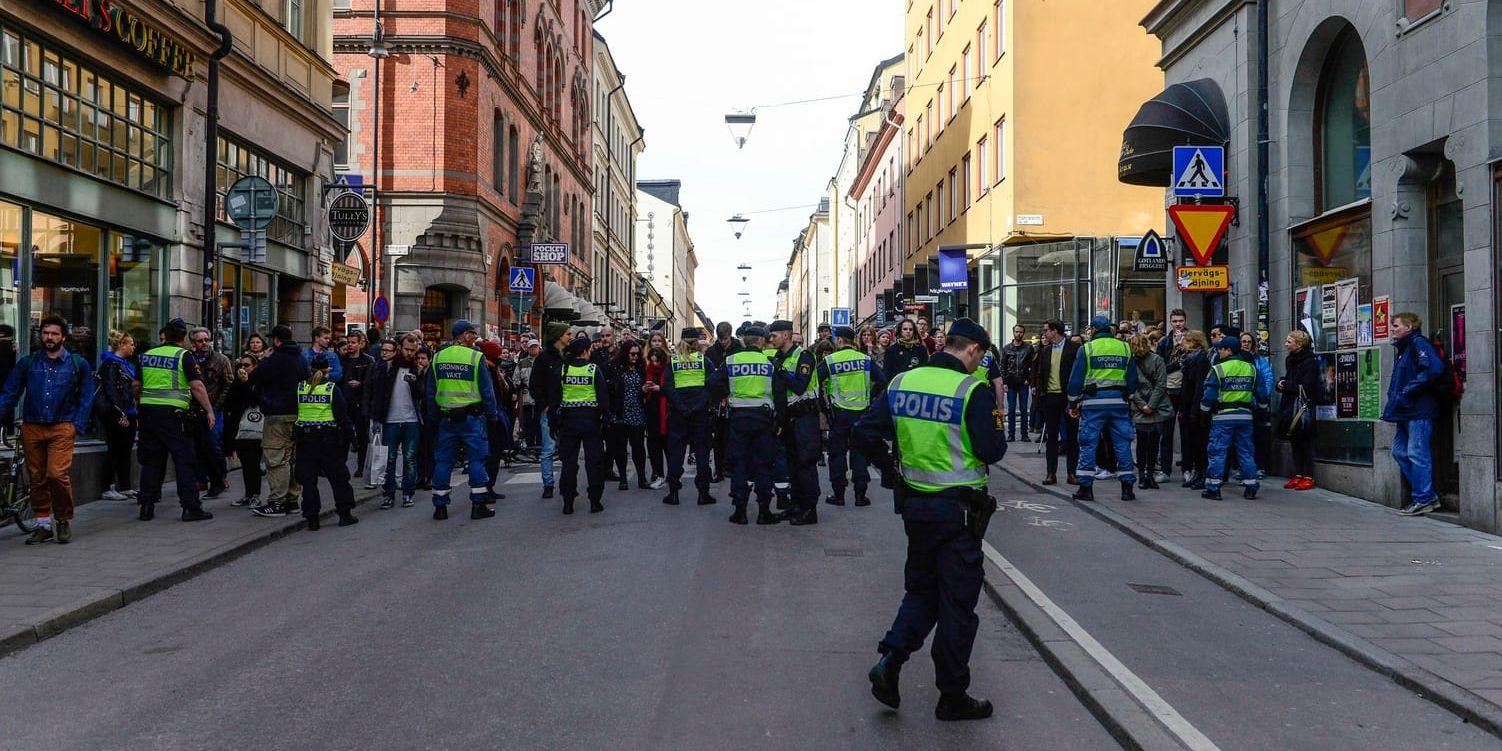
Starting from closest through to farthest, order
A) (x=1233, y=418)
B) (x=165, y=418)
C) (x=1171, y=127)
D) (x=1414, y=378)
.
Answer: (x=1414, y=378), (x=165, y=418), (x=1233, y=418), (x=1171, y=127)

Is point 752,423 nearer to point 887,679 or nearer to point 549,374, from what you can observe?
point 549,374

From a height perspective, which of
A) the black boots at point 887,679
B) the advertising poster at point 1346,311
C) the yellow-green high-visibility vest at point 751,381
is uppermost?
the advertising poster at point 1346,311

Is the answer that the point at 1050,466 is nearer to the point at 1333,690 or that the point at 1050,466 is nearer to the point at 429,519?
the point at 429,519

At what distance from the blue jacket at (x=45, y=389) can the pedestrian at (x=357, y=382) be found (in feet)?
14.1

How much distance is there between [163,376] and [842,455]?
21.2 ft

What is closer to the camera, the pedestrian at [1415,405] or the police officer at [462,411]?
the pedestrian at [1415,405]

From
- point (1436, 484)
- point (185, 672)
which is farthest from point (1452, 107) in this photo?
point (185, 672)

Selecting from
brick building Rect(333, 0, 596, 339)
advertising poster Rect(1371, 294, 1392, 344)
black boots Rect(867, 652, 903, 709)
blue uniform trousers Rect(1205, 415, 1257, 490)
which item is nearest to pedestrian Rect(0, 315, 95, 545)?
black boots Rect(867, 652, 903, 709)

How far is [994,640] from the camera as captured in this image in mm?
6469

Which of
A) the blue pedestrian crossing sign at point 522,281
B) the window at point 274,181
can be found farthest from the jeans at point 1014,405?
the window at point 274,181

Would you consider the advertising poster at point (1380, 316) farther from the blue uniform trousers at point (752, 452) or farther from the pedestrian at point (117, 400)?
the pedestrian at point (117, 400)

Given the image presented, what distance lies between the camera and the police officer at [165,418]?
11117 millimetres

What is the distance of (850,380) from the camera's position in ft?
39.8

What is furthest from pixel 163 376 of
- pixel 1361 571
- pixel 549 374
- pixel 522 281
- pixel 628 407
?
pixel 522 281
